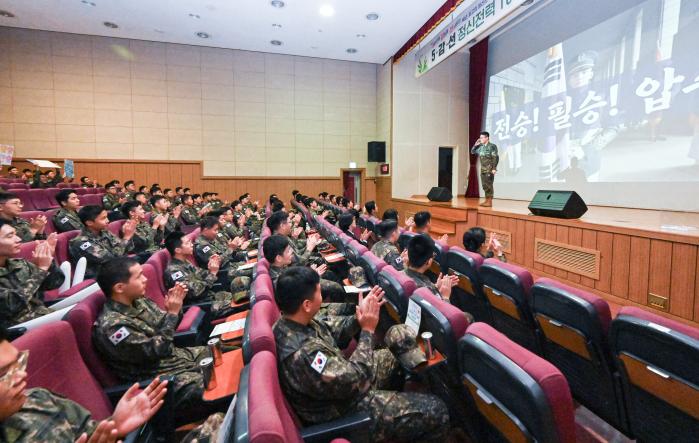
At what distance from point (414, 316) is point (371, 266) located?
769 mm

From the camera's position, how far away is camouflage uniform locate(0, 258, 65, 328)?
1.79m

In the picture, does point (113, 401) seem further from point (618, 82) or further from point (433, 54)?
point (433, 54)

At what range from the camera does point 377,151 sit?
9281 millimetres

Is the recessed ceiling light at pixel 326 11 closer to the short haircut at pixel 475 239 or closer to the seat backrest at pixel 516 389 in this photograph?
the short haircut at pixel 475 239

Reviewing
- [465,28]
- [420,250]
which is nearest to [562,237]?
[420,250]

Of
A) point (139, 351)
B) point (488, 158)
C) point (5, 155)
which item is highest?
point (5, 155)

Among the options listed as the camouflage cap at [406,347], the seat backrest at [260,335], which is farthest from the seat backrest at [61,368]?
the camouflage cap at [406,347]

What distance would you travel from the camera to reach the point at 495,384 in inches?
38.2

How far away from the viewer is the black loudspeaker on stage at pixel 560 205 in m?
3.41

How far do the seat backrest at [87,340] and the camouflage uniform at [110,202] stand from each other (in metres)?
5.63

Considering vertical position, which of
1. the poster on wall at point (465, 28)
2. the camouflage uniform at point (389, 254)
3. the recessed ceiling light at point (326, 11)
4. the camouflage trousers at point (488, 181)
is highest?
the recessed ceiling light at point (326, 11)

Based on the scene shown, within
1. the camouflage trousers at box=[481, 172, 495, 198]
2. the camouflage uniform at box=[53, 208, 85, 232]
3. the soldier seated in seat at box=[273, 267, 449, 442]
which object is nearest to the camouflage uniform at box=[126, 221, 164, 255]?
the camouflage uniform at box=[53, 208, 85, 232]

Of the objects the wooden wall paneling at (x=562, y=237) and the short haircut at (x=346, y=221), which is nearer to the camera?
the wooden wall paneling at (x=562, y=237)

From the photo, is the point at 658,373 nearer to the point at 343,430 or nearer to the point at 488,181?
the point at 343,430
